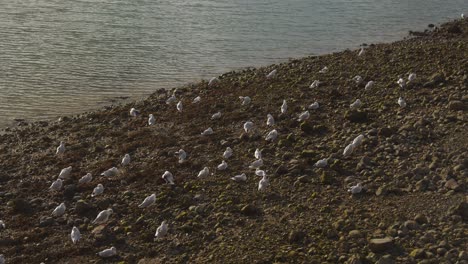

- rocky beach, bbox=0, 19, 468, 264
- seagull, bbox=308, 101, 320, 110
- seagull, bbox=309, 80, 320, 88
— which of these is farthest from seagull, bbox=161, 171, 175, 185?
seagull, bbox=309, 80, 320, 88

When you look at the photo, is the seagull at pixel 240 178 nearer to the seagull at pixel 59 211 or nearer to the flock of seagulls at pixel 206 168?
the flock of seagulls at pixel 206 168

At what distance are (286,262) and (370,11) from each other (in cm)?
3129

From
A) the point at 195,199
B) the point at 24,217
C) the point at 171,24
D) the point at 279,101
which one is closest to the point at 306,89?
the point at 279,101

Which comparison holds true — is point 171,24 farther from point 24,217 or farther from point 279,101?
point 24,217

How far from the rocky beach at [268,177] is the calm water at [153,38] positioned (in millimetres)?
3519

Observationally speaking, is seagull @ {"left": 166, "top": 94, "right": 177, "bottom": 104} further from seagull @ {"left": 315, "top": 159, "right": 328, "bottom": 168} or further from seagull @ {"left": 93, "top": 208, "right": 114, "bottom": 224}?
seagull @ {"left": 93, "top": 208, "right": 114, "bottom": 224}

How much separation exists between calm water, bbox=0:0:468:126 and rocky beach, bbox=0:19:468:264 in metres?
3.52

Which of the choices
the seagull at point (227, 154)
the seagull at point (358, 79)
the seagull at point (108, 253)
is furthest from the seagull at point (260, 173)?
the seagull at point (358, 79)

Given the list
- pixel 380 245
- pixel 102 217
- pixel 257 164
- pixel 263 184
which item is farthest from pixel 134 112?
pixel 380 245

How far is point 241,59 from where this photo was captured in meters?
26.4

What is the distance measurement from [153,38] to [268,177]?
59.9 ft

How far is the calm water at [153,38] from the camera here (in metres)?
22.1

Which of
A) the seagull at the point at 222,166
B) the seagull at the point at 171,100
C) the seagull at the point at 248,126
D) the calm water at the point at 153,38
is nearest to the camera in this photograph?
the seagull at the point at 222,166

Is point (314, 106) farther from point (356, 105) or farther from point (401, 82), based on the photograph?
point (401, 82)
